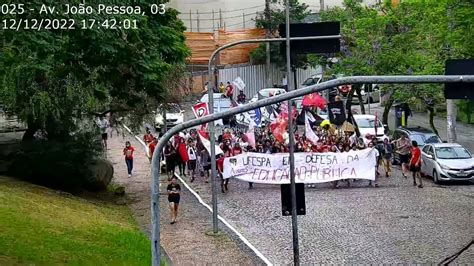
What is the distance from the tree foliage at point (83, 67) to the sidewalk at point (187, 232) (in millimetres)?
3165

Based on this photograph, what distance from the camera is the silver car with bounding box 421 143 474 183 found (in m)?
26.4

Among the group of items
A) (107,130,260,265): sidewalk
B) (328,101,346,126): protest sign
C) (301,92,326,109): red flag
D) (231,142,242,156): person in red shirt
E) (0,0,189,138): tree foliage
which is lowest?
(107,130,260,265): sidewalk

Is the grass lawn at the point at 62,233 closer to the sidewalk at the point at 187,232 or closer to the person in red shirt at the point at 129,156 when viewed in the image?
the sidewalk at the point at 187,232

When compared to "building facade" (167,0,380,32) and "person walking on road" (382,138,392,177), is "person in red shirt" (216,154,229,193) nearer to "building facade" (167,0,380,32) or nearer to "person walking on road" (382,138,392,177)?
"person walking on road" (382,138,392,177)

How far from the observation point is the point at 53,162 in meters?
25.0

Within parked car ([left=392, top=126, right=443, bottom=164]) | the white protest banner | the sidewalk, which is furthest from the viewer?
parked car ([left=392, top=126, right=443, bottom=164])

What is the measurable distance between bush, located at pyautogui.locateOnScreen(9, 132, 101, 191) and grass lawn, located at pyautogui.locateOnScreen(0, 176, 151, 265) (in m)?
2.04

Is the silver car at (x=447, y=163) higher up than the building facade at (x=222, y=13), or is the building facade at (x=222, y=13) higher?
the building facade at (x=222, y=13)

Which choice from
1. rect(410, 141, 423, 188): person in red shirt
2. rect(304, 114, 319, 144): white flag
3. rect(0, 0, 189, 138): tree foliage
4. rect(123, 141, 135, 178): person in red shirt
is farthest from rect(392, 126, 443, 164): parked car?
rect(0, 0, 189, 138): tree foliage

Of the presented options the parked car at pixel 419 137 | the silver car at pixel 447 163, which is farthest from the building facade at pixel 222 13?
the silver car at pixel 447 163

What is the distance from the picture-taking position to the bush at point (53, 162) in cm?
2492

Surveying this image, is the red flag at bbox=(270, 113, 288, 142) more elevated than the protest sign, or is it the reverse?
the protest sign

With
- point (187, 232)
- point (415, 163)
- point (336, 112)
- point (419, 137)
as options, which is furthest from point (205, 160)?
point (419, 137)

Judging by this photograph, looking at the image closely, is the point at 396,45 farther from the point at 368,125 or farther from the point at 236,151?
the point at 236,151
